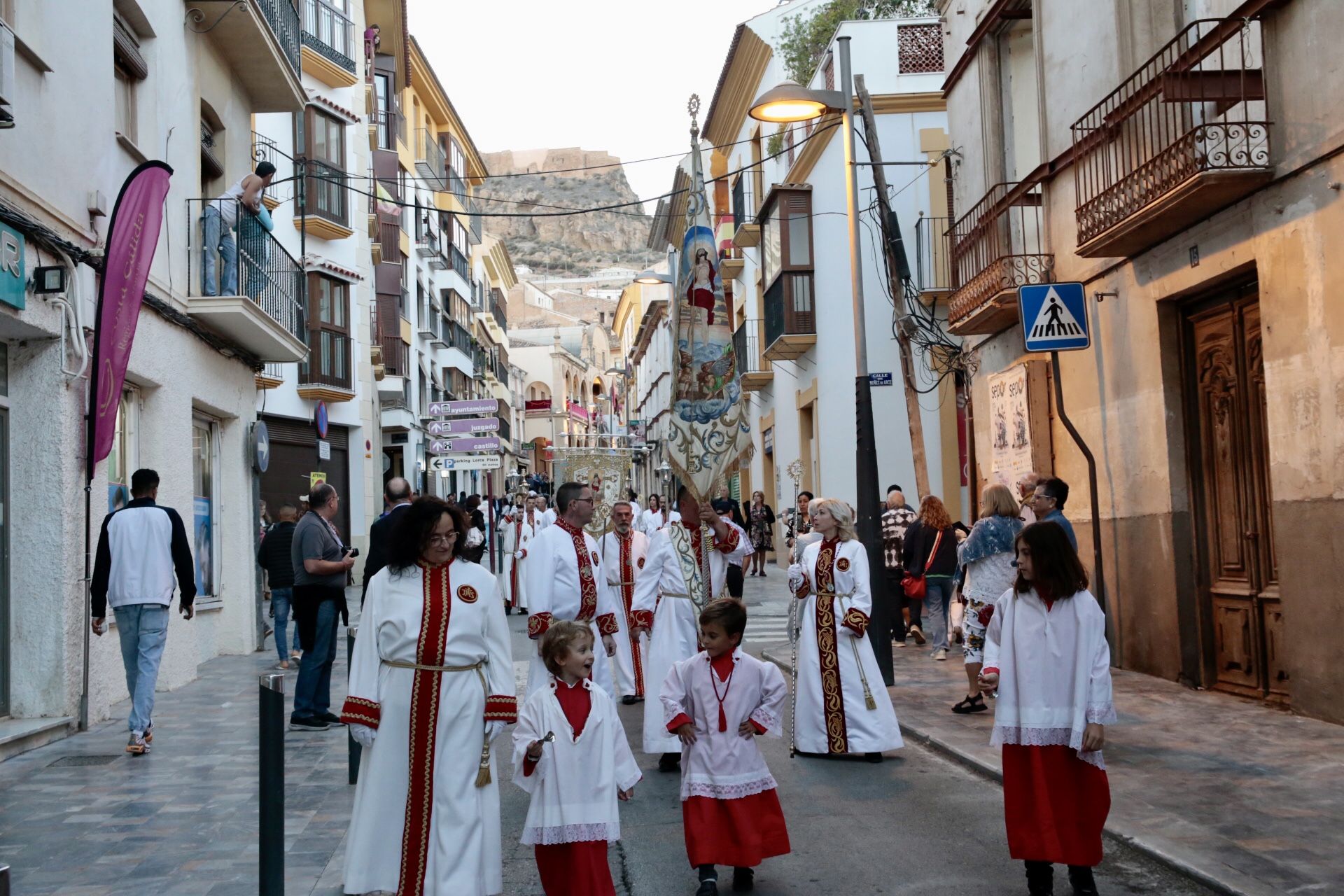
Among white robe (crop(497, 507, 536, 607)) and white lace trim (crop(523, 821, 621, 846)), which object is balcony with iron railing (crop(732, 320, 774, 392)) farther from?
white lace trim (crop(523, 821, 621, 846))

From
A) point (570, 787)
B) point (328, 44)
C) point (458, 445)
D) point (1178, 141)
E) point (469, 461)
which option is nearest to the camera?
point (570, 787)

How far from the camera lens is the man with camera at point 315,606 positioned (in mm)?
10328

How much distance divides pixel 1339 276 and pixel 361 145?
27.3 meters

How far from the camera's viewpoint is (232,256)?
1491 centimetres

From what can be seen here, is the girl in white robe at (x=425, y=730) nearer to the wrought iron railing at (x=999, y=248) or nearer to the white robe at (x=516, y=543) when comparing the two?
the wrought iron railing at (x=999, y=248)

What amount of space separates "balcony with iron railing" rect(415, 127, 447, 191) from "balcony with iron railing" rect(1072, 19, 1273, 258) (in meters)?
34.5

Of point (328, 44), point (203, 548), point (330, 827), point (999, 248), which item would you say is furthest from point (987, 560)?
point (328, 44)

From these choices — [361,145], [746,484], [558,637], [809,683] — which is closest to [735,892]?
[558,637]

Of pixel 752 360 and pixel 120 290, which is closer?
pixel 120 290

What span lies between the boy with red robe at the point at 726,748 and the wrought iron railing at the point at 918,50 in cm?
1983

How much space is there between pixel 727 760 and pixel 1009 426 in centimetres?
948

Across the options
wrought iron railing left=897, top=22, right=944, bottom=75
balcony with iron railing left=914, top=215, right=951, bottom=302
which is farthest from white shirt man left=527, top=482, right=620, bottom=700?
wrought iron railing left=897, top=22, right=944, bottom=75

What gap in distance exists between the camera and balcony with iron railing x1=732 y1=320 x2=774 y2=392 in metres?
34.1

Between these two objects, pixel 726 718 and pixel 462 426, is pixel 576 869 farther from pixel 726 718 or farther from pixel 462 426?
pixel 462 426
